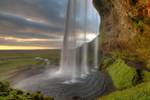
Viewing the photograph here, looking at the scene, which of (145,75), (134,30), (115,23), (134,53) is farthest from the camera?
(115,23)

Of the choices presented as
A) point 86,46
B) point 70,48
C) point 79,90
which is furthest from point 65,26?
point 79,90

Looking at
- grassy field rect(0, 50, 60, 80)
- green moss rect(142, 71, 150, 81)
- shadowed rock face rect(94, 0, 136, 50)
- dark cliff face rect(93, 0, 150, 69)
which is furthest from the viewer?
grassy field rect(0, 50, 60, 80)

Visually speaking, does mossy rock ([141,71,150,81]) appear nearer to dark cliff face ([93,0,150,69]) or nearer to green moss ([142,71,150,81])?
green moss ([142,71,150,81])

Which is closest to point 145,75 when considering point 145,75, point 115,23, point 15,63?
point 145,75

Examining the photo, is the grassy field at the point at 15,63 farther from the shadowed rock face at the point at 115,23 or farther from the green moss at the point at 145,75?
the green moss at the point at 145,75

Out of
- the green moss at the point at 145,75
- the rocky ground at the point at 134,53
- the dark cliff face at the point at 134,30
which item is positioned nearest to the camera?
the rocky ground at the point at 134,53

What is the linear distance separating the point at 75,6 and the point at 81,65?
1467 centimetres

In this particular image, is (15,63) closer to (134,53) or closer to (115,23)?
(115,23)

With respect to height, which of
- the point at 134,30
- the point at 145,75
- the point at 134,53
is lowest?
the point at 145,75

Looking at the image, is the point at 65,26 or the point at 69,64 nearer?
the point at 69,64

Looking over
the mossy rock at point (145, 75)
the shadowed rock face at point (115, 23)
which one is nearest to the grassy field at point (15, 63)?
the shadowed rock face at point (115, 23)

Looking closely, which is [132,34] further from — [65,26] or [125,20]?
[65,26]

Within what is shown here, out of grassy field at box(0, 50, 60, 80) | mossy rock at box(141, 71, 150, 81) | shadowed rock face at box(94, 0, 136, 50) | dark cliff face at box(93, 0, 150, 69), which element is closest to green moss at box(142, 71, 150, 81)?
mossy rock at box(141, 71, 150, 81)

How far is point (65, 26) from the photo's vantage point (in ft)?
162
